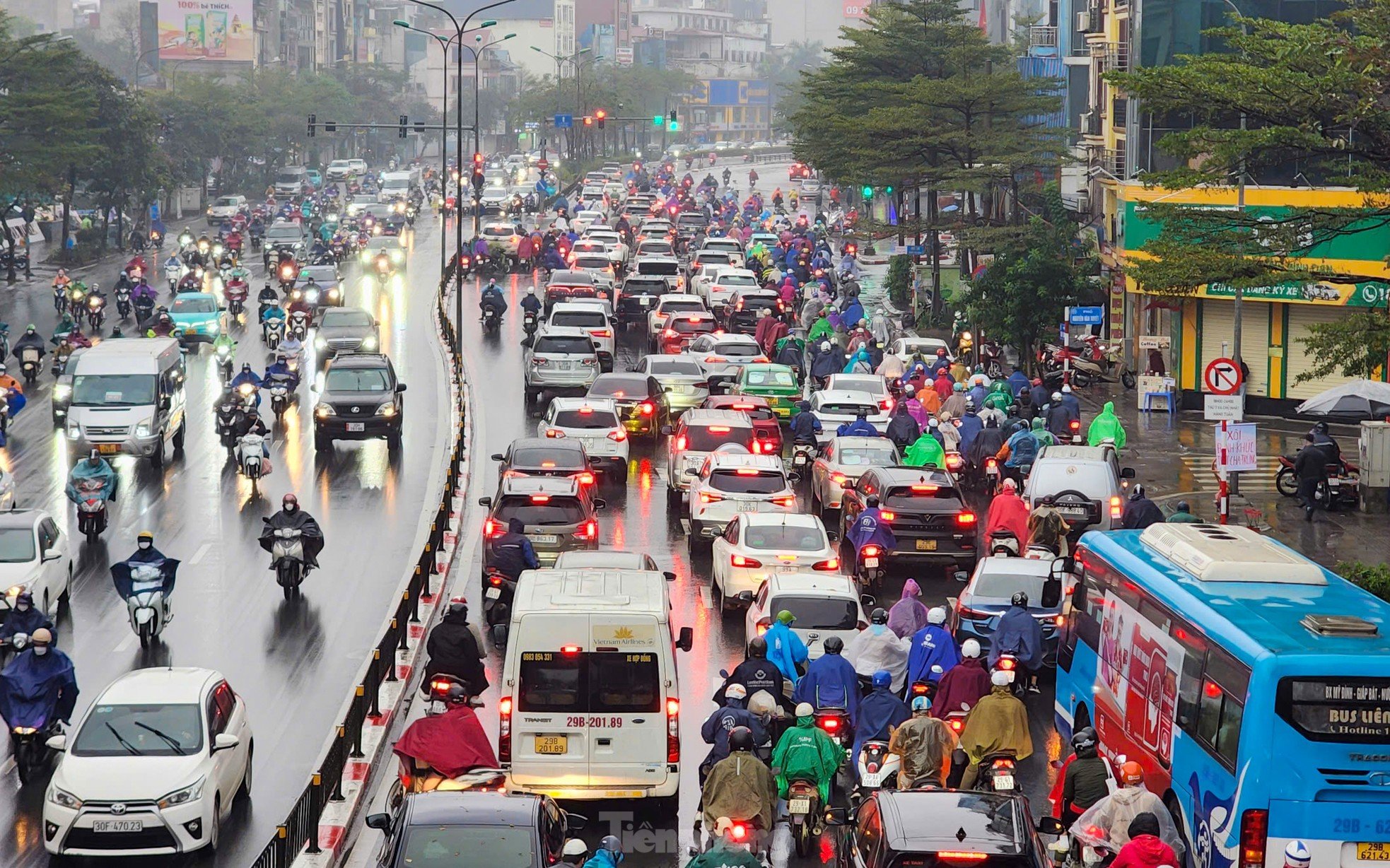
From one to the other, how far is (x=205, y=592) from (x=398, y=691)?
20.5ft

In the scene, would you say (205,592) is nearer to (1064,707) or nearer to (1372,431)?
(1064,707)

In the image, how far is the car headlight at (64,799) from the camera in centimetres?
1591

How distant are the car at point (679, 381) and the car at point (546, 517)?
45.8ft

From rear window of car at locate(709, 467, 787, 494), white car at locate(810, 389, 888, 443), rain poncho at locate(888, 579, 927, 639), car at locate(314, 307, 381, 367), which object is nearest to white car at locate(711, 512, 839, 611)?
rear window of car at locate(709, 467, 787, 494)

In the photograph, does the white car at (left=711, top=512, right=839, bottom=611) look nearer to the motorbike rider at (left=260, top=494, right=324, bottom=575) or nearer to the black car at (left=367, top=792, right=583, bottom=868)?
the motorbike rider at (left=260, top=494, right=324, bottom=575)

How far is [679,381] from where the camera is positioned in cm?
4038

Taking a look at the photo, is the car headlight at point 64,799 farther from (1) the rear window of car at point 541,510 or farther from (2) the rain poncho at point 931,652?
(1) the rear window of car at point 541,510

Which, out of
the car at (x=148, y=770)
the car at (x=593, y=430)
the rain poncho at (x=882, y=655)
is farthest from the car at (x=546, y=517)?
the car at (x=148, y=770)

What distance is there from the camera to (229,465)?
36375 mm

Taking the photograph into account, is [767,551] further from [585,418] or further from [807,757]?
[585,418]

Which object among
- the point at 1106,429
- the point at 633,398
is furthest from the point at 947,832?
the point at 633,398

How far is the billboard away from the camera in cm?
15350

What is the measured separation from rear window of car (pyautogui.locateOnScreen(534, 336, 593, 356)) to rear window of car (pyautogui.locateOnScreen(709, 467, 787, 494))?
14.6 m

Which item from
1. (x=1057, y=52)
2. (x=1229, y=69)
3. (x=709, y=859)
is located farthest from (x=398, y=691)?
(x=1057, y=52)
